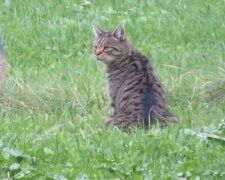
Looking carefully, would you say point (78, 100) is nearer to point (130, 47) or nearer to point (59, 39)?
point (130, 47)

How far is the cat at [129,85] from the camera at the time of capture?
9258mm

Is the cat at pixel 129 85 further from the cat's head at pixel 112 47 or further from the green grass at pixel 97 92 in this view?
the green grass at pixel 97 92

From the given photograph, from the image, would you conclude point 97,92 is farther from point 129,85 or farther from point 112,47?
point 129,85

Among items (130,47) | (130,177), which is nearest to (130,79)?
(130,47)

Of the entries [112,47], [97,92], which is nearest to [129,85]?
[112,47]

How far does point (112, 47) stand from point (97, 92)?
0.67 meters

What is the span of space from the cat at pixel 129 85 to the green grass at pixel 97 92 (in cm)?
26

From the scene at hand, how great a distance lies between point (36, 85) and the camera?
1123cm

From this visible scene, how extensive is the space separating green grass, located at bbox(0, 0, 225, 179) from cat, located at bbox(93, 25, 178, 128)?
0.84ft

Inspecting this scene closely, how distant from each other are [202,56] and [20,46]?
8.15 feet

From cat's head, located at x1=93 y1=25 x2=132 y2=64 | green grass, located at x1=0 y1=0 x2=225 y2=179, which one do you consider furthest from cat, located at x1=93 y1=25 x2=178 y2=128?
green grass, located at x1=0 y1=0 x2=225 y2=179

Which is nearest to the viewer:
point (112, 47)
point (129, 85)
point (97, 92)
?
point (129, 85)

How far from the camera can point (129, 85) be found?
968 centimetres

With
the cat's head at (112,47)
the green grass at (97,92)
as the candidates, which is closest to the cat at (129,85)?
the cat's head at (112,47)
